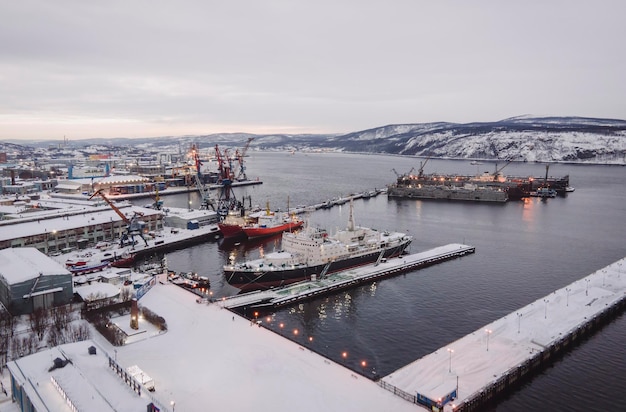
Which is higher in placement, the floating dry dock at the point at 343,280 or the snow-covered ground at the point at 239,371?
the snow-covered ground at the point at 239,371

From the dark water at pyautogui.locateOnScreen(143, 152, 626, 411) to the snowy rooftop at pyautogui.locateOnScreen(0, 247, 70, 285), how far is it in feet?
35.3

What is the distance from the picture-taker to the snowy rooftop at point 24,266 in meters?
26.0

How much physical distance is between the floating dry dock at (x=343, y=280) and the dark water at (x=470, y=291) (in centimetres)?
91

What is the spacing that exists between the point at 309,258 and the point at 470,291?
40.7 feet

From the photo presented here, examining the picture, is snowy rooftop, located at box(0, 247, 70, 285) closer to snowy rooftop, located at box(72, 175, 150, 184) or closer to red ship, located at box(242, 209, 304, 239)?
red ship, located at box(242, 209, 304, 239)

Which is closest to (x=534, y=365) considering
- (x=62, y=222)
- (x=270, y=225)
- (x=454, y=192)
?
(x=270, y=225)

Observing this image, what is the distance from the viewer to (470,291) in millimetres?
32844

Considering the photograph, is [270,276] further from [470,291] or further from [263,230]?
[263,230]

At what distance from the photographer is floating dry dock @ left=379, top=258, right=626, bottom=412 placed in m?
18.4

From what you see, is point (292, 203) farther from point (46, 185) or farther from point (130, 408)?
point (130, 408)

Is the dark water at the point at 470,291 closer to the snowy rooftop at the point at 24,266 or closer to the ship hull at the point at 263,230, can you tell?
the ship hull at the point at 263,230

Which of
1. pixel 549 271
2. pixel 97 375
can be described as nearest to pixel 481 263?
pixel 549 271

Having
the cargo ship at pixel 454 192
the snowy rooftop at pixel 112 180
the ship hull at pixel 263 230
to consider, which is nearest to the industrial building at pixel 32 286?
the ship hull at pixel 263 230

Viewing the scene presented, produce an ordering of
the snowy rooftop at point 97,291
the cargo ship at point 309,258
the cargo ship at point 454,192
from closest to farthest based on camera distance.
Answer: the snowy rooftop at point 97,291
the cargo ship at point 309,258
the cargo ship at point 454,192
